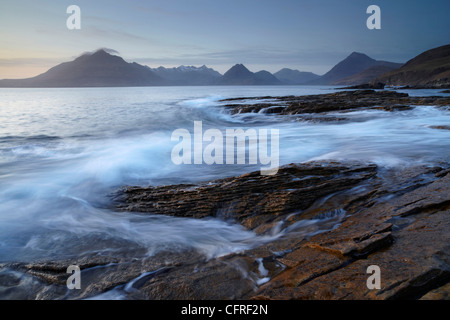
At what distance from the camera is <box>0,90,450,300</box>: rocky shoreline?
8.96 feet

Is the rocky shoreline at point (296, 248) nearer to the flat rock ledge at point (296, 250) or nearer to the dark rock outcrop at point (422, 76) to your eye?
the flat rock ledge at point (296, 250)

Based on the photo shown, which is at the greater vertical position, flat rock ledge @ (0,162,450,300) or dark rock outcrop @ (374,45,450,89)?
dark rock outcrop @ (374,45,450,89)

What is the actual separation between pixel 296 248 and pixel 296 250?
91 millimetres

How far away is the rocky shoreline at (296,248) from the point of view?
8.96 ft

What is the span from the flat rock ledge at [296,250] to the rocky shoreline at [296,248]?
1 centimetres

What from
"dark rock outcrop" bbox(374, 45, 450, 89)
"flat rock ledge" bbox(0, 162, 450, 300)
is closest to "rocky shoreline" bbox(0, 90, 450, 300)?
"flat rock ledge" bbox(0, 162, 450, 300)

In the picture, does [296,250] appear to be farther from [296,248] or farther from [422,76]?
[422,76]

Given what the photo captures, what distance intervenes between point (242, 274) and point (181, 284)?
0.70 meters

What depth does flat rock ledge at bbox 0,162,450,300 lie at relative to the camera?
2.72 m

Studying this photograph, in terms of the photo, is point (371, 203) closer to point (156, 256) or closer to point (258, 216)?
point (258, 216)

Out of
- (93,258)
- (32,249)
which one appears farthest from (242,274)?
(32,249)

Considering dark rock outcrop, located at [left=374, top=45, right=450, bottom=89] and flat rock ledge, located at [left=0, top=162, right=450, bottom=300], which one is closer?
flat rock ledge, located at [left=0, top=162, right=450, bottom=300]

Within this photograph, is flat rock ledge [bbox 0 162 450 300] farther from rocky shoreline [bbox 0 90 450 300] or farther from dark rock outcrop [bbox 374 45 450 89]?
dark rock outcrop [bbox 374 45 450 89]

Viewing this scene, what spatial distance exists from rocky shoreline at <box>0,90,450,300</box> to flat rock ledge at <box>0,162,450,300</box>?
0.01 meters
